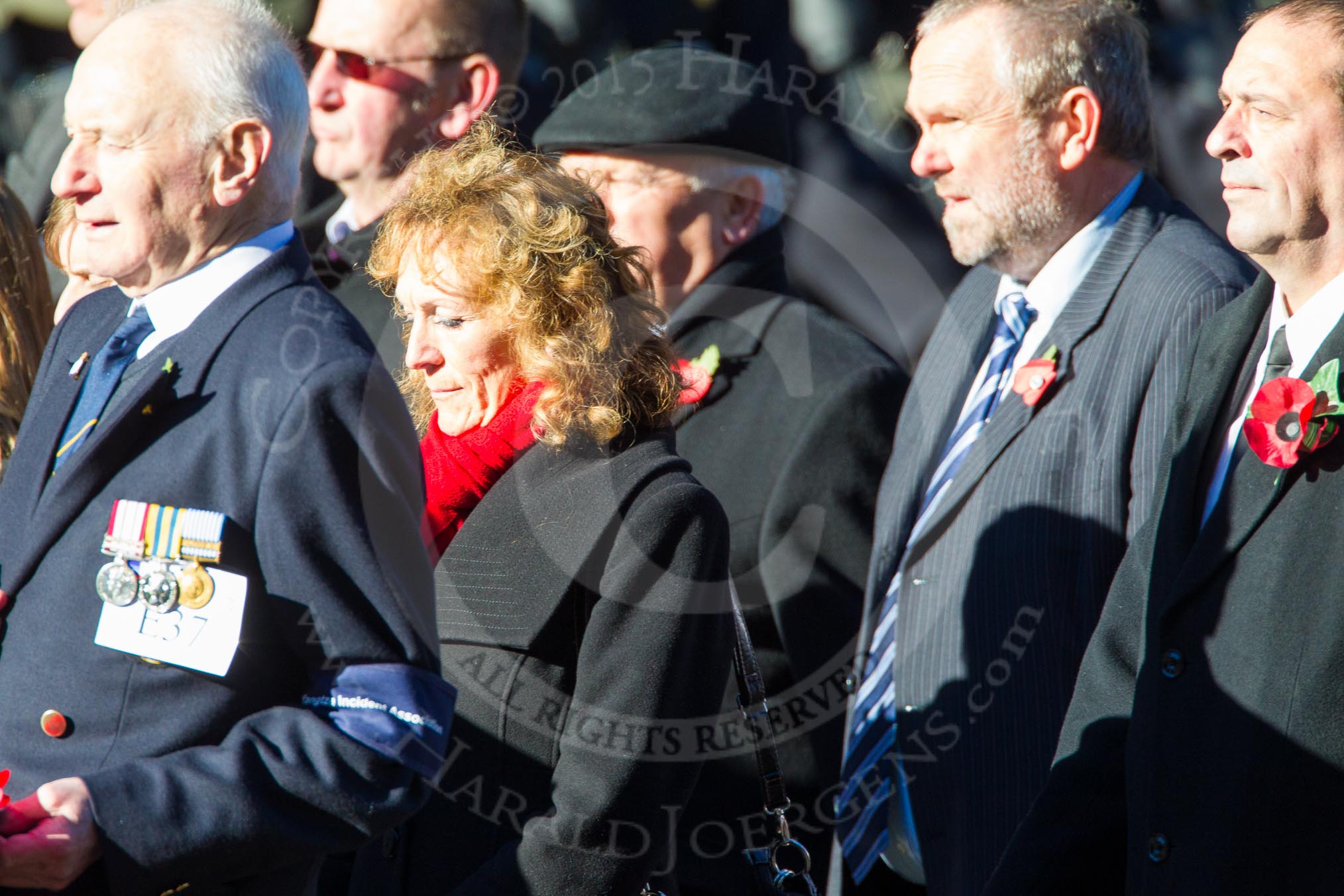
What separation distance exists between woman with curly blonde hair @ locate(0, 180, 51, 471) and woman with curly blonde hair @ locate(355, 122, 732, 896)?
0.96 meters

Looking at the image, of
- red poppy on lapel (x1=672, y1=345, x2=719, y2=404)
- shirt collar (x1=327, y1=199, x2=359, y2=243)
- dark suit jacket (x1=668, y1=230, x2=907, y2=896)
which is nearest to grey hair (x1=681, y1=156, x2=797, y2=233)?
dark suit jacket (x1=668, y1=230, x2=907, y2=896)

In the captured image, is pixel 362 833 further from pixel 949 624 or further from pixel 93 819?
pixel 949 624

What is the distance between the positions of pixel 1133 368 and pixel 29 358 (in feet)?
7.43

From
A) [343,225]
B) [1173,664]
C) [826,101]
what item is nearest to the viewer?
[1173,664]

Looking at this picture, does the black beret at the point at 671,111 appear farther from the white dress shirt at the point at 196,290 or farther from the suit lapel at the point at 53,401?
the white dress shirt at the point at 196,290

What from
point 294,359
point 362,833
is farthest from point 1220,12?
point 362,833

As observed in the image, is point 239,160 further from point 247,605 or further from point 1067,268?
point 1067,268

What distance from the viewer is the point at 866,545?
3328 millimetres

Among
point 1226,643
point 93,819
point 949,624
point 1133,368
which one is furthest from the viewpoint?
point 949,624

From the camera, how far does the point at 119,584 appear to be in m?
1.87

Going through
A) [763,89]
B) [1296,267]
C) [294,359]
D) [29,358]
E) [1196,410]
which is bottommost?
[29,358]

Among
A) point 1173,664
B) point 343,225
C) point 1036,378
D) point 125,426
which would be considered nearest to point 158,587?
point 125,426

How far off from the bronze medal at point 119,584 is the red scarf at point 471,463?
58 cm

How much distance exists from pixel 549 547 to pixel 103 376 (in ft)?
2.36
